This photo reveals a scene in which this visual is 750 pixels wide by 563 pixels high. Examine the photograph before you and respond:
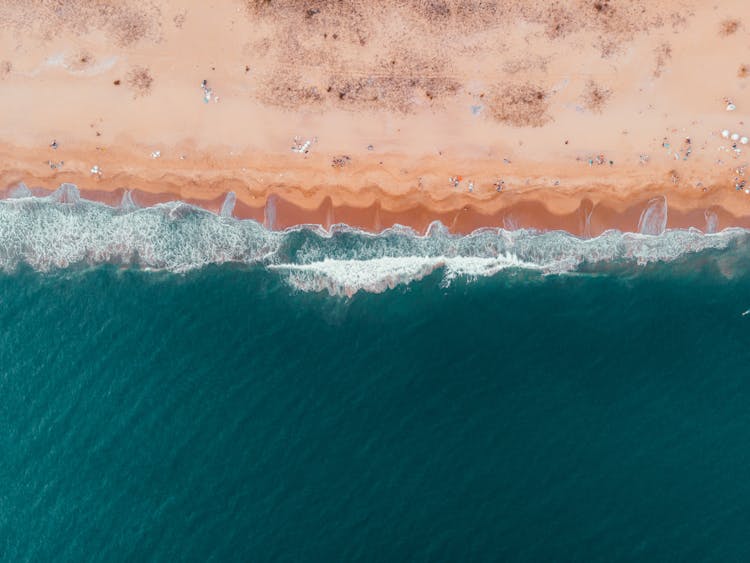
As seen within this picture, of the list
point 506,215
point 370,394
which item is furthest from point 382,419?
point 506,215

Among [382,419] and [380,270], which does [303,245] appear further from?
[382,419]

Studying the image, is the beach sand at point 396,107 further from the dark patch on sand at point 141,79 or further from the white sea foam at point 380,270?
the white sea foam at point 380,270

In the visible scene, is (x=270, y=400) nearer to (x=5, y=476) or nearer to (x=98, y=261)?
(x=98, y=261)

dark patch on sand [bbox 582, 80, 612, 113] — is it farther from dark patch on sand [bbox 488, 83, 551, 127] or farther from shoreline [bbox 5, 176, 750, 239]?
shoreline [bbox 5, 176, 750, 239]

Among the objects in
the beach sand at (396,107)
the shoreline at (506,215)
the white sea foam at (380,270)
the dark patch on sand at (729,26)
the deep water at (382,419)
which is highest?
the dark patch on sand at (729,26)

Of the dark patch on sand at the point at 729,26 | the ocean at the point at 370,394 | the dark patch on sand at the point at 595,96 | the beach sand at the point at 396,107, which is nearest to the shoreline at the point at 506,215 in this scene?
the beach sand at the point at 396,107

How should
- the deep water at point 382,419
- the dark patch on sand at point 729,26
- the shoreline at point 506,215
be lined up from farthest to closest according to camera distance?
1. the shoreline at point 506,215
2. the dark patch on sand at point 729,26
3. the deep water at point 382,419
